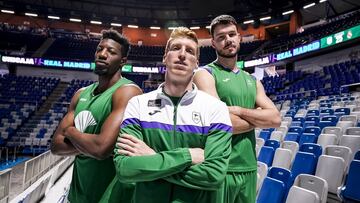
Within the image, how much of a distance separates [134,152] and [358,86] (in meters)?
12.1

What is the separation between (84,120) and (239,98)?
1.02m

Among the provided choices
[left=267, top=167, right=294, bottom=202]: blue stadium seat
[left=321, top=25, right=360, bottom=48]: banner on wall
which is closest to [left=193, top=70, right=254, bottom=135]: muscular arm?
[left=267, top=167, right=294, bottom=202]: blue stadium seat

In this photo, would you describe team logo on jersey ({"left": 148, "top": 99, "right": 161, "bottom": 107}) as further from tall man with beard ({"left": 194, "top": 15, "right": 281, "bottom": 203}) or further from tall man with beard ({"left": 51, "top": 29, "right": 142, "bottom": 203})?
tall man with beard ({"left": 194, "top": 15, "right": 281, "bottom": 203})

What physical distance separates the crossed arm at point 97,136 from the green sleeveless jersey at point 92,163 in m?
0.06

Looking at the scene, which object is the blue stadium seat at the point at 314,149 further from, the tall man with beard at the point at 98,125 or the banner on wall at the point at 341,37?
the banner on wall at the point at 341,37

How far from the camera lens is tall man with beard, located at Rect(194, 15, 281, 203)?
184 cm

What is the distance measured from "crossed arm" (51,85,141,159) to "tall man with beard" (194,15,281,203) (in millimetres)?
500

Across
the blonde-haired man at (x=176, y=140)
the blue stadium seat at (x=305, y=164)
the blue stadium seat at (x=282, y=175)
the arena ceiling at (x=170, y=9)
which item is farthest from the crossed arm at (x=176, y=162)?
the arena ceiling at (x=170, y=9)

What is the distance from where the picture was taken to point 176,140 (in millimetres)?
1407

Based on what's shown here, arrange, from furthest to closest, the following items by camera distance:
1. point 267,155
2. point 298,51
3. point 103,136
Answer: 1. point 298,51
2. point 267,155
3. point 103,136

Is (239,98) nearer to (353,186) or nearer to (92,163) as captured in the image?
(92,163)

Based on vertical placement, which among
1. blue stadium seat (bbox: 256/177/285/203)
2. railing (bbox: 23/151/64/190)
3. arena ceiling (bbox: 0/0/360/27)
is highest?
arena ceiling (bbox: 0/0/360/27)

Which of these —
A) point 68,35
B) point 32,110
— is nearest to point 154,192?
point 32,110

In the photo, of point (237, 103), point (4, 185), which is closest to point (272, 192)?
point (237, 103)
